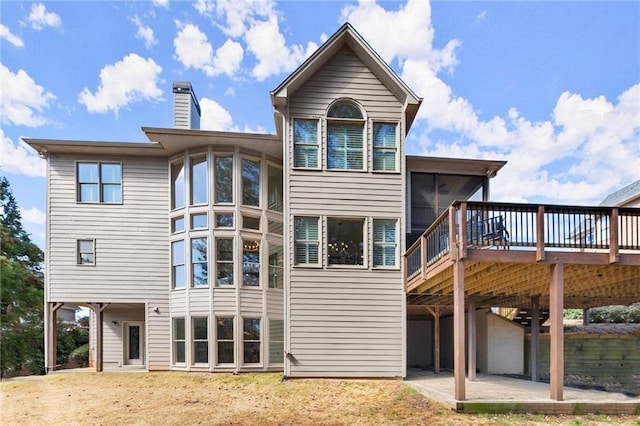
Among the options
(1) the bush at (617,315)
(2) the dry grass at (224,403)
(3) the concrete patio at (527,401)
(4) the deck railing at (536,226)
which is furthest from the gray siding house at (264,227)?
(1) the bush at (617,315)

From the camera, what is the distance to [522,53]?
19.0m

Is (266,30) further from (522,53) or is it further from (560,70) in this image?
(560,70)

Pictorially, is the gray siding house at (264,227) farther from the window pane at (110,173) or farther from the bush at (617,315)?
the bush at (617,315)

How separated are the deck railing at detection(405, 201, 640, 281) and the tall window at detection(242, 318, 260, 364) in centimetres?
649

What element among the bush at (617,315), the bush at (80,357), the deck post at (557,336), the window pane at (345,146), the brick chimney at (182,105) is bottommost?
the bush at (80,357)

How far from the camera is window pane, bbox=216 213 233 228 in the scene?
36.1ft

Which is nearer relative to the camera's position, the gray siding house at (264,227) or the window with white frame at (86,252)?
the gray siding house at (264,227)

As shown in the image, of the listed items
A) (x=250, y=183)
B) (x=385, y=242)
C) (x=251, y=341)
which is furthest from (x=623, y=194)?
(x=251, y=341)

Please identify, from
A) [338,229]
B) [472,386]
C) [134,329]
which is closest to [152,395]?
[134,329]

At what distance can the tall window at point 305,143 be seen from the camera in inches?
397

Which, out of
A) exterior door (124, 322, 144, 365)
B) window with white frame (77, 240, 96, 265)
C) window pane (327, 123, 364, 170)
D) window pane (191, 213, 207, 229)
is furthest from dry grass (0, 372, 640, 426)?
window pane (327, 123, 364, 170)

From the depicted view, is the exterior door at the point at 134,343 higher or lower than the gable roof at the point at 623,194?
lower

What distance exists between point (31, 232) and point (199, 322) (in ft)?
57.4

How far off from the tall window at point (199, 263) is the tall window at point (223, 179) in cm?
140
